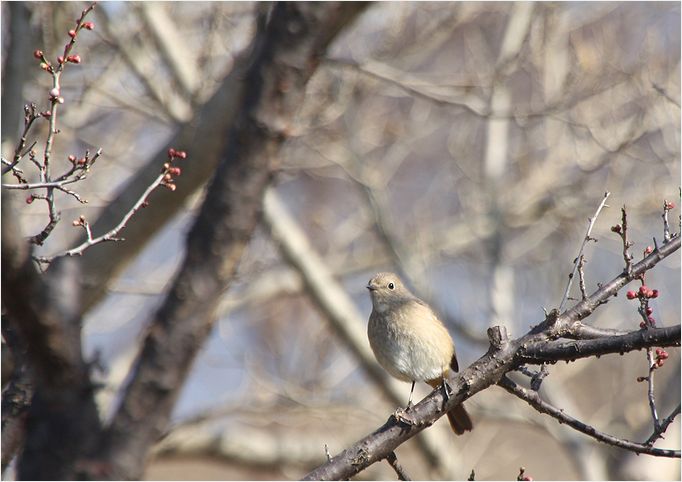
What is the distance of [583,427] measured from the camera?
250 cm

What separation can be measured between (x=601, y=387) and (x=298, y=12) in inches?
285

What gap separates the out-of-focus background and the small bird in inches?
76.9

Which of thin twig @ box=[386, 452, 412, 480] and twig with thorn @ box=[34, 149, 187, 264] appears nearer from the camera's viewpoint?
twig with thorn @ box=[34, 149, 187, 264]

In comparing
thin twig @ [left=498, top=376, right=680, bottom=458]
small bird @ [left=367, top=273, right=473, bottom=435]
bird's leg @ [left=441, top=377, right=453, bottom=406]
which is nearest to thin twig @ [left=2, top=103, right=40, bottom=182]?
bird's leg @ [left=441, top=377, right=453, bottom=406]

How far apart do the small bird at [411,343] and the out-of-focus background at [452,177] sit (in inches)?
76.9

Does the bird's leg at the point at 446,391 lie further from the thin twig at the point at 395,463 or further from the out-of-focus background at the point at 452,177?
the out-of-focus background at the point at 452,177

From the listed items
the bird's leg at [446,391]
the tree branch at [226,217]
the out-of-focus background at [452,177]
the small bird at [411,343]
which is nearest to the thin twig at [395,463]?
the bird's leg at [446,391]

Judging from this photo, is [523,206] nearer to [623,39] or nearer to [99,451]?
[623,39]

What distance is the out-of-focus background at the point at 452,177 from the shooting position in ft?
21.8

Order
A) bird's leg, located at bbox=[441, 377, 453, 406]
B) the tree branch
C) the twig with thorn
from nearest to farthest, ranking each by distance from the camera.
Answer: the twig with thorn
bird's leg, located at bbox=[441, 377, 453, 406]
the tree branch

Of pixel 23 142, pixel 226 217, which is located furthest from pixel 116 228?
pixel 226 217

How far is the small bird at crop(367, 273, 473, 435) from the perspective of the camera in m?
4.12

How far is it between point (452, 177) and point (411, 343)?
4.87m

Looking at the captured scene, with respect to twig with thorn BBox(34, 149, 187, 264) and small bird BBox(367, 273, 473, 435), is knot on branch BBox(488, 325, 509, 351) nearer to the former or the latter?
twig with thorn BBox(34, 149, 187, 264)
